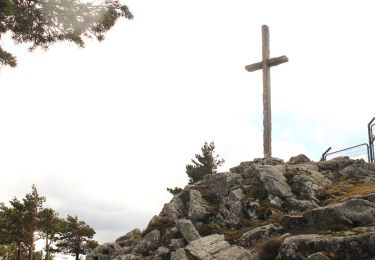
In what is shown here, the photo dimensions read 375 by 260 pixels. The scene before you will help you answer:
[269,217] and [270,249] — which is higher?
[269,217]

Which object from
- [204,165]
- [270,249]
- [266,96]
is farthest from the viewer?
[204,165]

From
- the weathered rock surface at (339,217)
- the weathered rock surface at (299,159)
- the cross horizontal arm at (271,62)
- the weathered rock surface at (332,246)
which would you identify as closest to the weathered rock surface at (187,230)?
the weathered rock surface at (339,217)

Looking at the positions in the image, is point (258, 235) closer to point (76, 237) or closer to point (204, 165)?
point (204, 165)

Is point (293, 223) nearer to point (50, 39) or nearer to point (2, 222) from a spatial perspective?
point (50, 39)

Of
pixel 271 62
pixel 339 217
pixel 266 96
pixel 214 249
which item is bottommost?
pixel 214 249

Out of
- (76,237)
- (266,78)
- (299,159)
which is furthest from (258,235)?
(76,237)

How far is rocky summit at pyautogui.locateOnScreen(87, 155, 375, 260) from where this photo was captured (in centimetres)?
1274

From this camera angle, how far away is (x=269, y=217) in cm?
1750

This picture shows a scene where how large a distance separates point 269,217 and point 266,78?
393 inches

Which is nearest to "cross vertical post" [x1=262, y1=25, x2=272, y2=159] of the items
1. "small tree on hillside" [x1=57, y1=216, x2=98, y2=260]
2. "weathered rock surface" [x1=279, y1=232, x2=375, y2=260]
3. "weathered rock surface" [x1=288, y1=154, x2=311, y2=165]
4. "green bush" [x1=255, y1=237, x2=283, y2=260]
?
"weathered rock surface" [x1=288, y1=154, x2=311, y2=165]

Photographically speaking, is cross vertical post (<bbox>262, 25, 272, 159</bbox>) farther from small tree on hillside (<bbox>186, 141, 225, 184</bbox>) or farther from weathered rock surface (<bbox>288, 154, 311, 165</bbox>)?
small tree on hillside (<bbox>186, 141, 225, 184</bbox>)

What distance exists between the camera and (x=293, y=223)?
1517 centimetres

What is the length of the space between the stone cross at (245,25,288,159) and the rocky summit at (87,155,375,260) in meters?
1.62

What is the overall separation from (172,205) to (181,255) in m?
5.28
